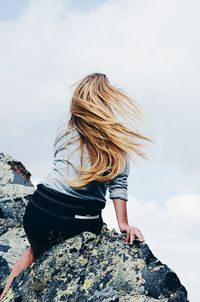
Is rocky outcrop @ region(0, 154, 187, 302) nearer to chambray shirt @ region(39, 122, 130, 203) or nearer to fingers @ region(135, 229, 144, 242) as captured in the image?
fingers @ region(135, 229, 144, 242)

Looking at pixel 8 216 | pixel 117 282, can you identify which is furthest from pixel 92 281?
pixel 8 216

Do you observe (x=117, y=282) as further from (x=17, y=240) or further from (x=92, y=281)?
(x=17, y=240)

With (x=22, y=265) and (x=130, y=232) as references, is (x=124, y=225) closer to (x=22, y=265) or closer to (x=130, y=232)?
(x=130, y=232)

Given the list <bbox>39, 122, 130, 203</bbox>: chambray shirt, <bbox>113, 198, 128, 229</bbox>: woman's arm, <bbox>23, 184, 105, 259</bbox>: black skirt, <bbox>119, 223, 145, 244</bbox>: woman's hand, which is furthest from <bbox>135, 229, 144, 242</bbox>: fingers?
<bbox>23, 184, 105, 259</bbox>: black skirt

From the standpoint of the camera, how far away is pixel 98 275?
24.5ft

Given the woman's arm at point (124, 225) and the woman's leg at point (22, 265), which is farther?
the woman's leg at point (22, 265)

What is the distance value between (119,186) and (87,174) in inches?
17.5

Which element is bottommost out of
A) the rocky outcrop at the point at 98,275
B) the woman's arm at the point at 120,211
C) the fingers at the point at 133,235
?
the rocky outcrop at the point at 98,275

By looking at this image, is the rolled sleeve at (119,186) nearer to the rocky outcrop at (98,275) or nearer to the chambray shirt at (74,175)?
the chambray shirt at (74,175)

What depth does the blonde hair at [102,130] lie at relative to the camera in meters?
7.90

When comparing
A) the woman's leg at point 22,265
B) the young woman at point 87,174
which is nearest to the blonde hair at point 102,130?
the young woman at point 87,174

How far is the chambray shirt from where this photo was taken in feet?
26.0

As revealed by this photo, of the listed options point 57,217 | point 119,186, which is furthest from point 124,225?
point 57,217

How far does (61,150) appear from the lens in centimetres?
831
